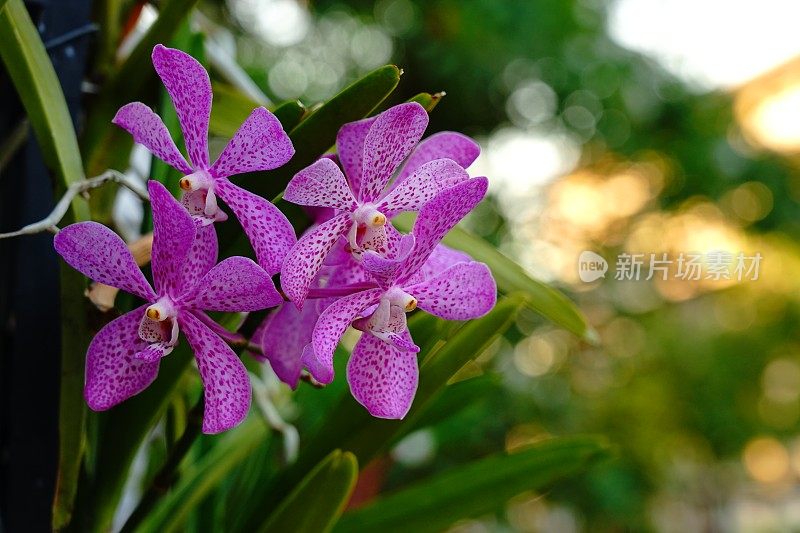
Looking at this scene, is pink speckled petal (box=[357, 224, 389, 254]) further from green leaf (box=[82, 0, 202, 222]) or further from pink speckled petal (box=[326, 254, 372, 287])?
green leaf (box=[82, 0, 202, 222])

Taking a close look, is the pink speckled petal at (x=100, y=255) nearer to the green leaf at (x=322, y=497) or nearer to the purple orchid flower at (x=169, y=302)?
the purple orchid flower at (x=169, y=302)

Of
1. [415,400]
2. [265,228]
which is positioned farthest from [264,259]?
[415,400]

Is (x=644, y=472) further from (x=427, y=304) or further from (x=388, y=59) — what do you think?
(x=427, y=304)

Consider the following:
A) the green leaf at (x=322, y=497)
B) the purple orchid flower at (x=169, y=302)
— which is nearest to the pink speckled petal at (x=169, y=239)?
the purple orchid flower at (x=169, y=302)

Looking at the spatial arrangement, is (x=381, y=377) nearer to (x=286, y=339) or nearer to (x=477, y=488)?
(x=286, y=339)

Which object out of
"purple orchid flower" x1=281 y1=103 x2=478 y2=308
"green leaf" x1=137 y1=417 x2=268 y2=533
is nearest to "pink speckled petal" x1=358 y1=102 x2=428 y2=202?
"purple orchid flower" x1=281 y1=103 x2=478 y2=308

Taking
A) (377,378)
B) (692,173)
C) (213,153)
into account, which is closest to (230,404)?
(377,378)
